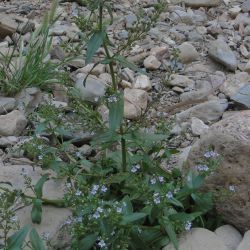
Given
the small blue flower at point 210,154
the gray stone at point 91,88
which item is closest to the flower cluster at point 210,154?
the small blue flower at point 210,154

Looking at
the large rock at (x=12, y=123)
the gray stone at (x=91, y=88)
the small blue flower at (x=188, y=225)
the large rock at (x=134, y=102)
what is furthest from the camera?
the gray stone at (x=91, y=88)

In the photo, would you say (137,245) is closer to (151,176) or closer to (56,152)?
(151,176)

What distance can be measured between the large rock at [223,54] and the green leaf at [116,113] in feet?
5.84

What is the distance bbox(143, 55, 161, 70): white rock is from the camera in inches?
169

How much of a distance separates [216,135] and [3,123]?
128 centimetres

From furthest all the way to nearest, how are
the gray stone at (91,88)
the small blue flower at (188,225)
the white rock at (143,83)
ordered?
the white rock at (143,83)
the gray stone at (91,88)
the small blue flower at (188,225)

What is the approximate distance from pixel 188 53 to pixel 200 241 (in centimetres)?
193

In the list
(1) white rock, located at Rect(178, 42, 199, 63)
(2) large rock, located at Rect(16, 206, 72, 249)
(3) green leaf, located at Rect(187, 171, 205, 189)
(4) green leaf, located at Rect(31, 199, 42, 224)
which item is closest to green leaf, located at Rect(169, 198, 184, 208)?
(3) green leaf, located at Rect(187, 171, 205, 189)

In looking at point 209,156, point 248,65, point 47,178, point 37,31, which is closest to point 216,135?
point 209,156

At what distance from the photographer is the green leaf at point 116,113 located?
2.61m

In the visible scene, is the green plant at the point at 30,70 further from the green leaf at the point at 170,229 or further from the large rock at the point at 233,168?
the green leaf at the point at 170,229

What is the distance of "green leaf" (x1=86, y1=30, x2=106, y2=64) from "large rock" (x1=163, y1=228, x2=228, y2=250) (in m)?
0.84

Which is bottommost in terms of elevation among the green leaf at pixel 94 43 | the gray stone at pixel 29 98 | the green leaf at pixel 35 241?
the gray stone at pixel 29 98

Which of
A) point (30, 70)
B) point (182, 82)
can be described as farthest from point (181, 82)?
point (30, 70)
